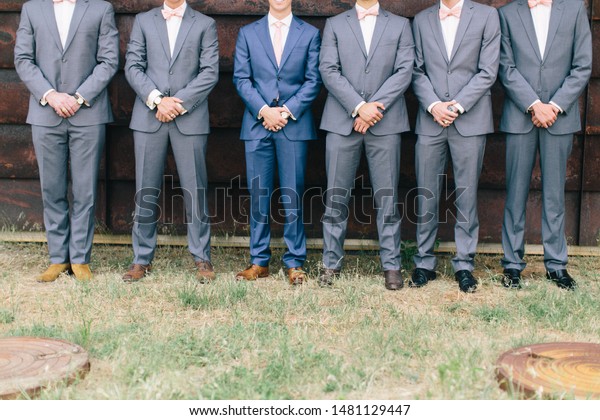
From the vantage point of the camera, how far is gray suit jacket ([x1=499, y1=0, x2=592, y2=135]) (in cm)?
529

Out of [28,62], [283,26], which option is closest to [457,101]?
[283,26]

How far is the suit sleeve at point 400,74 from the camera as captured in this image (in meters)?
5.34

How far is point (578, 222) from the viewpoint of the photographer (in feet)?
20.8

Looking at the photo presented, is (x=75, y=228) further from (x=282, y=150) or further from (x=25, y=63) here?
(x=282, y=150)

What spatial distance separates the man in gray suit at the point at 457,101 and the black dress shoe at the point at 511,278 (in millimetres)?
231

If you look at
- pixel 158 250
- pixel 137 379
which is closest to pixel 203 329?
pixel 137 379

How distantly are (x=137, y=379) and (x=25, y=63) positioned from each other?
284cm

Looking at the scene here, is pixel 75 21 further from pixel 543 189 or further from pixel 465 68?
pixel 543 189

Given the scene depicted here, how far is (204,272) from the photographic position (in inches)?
220

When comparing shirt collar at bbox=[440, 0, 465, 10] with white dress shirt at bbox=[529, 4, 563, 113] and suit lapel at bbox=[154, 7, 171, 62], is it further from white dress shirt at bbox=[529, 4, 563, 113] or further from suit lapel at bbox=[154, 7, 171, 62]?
suit lapel at bbox=[154, 7, 171, 62]

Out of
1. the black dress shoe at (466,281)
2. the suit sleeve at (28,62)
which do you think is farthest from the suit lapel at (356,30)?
the suit sleeve at (28,62)

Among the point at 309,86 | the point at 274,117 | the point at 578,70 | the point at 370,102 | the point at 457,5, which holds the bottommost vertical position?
the point at 274,117

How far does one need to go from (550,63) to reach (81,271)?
137 inches

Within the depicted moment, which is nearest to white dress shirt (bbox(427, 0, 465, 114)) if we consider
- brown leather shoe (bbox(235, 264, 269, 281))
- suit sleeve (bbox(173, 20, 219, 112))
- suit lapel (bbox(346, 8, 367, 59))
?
suit lapel (bbox(346, 8, 367, 59))
